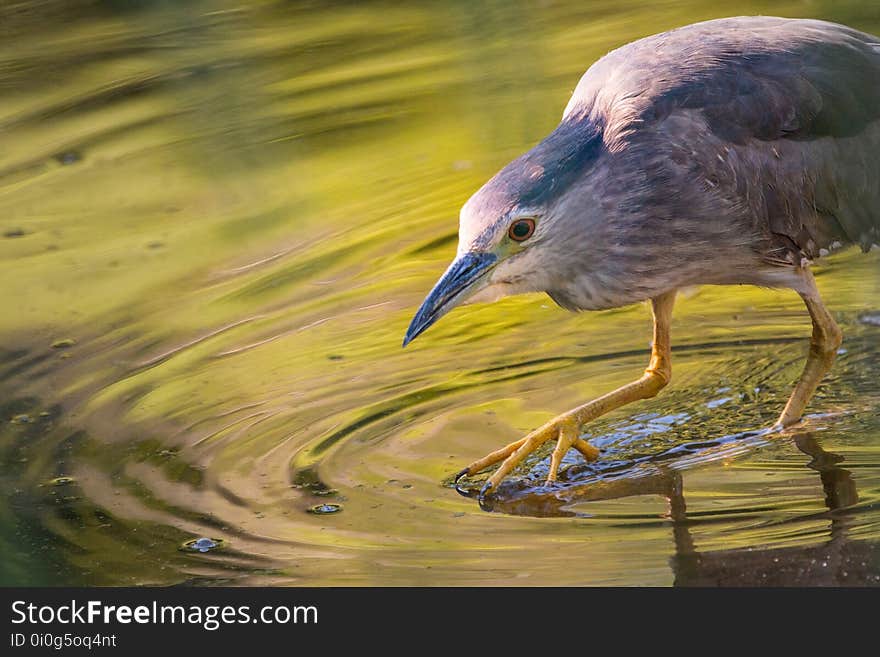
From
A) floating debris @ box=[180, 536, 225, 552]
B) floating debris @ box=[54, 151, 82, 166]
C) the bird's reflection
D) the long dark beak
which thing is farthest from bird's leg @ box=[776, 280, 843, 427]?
floating debris @ box=[54, 151, 82, 166]

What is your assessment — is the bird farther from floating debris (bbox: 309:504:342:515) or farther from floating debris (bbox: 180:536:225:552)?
floating debris (bbox: 180:536:225:552)

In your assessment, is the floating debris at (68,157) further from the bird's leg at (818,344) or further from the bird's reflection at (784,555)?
the bird's leg at (818,344)

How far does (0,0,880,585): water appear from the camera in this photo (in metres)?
4.66

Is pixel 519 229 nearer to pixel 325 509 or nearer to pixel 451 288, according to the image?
pixel 451 288

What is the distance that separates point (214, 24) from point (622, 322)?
3485 mm

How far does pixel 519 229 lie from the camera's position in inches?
193

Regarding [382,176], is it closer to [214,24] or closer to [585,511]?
[214,24]

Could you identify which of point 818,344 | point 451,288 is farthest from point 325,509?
point 818,344

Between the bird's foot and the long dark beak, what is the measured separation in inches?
25.0

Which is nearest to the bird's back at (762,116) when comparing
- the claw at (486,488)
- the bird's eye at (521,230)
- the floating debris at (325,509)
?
the bird's eye at (521,230)

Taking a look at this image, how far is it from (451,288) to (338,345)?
1.57m

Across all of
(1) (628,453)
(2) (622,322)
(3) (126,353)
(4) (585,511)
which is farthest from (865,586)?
(3) (126,353)

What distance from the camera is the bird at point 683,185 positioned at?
4.94 metres

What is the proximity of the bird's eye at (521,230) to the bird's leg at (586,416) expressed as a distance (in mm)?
798
